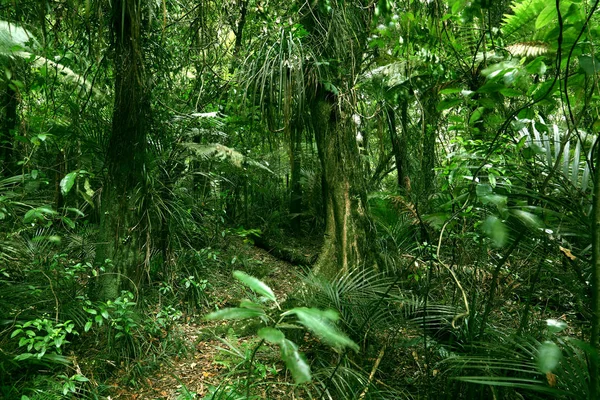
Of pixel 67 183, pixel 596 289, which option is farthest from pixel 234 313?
pixel 67 183

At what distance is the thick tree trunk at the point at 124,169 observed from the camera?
10.5 ft

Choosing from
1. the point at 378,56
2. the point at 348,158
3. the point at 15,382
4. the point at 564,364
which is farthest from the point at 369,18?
the point at 15,382

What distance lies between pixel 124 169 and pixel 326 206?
1930mm

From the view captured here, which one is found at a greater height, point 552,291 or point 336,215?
point 336,215

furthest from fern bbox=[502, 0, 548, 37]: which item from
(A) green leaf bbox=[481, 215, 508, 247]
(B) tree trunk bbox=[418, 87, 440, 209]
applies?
(A) green leaf bbox=[481, 215, 508, 247]

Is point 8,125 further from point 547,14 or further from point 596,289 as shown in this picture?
point 596,289

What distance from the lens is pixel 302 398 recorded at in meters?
2.87

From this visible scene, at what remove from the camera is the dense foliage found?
226 centimetres

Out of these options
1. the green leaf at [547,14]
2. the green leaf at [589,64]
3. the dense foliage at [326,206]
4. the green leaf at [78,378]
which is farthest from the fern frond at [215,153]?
the green leaf at [589,64]

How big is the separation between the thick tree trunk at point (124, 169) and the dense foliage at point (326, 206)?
1cm

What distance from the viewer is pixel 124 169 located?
3.40 metres

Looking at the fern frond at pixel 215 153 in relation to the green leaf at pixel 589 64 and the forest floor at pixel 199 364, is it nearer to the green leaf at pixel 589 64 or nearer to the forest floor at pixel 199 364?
the forest floor at pixel 199 364

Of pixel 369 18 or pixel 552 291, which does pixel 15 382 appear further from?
pixel 369 18

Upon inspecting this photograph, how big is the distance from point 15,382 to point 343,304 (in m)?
2.26
